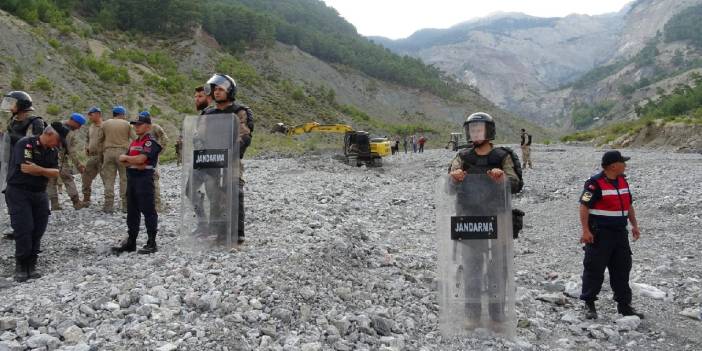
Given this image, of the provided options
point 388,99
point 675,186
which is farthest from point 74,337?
point 388,99

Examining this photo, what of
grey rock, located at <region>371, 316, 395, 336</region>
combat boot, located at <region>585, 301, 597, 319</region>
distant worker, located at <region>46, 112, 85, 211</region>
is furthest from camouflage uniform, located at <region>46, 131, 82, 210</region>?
combat boot, located at <region>585, 301, 597, 319</region>

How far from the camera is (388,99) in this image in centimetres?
8838

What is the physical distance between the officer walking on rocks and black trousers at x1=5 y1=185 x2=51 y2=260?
594cm

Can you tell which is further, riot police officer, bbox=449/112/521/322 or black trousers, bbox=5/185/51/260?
black trousers, bbox=5/185/51/260

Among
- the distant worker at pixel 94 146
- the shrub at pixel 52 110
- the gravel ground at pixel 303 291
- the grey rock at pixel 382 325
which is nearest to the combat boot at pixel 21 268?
the gravel ground at pixel 303 291

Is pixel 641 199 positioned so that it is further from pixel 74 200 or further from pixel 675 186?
pixel 74 200

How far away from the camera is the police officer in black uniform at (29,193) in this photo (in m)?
5.82

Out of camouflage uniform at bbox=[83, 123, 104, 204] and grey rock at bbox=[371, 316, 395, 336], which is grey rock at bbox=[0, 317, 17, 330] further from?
camouflage uniform at bbox=[83, 123, 104, 204]

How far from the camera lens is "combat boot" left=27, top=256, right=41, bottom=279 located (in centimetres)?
578

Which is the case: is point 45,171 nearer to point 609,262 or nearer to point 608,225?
point 608,225

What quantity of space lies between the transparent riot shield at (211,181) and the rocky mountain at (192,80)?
71.0ft

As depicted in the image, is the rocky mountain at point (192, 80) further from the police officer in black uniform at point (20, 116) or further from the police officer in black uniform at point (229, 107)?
the police officer in black uniform at point (229, 107)

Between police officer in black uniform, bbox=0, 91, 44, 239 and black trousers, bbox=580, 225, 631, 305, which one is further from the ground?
police officer in black uniform, bbox=0, 91, 44, 239

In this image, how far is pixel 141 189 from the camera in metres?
6.31
